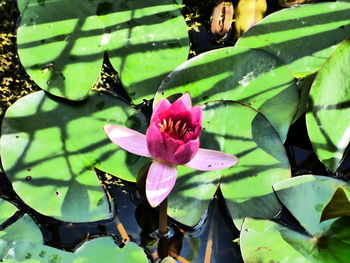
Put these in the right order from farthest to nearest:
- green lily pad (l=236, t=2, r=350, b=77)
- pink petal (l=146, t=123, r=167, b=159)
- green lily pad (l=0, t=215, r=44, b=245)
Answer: green lily pad (l=236, t=2, r=350, b=77)
green lily pad (l=0, t=215, r=44, b=245)
pink petal (l=146, t=123, r=167, b=159)

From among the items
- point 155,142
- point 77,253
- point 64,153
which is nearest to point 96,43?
point 64,153

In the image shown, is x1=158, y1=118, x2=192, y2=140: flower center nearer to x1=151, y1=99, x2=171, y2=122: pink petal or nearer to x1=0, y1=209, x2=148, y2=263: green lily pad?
x1=151, y1=99, x2=171, y2=122: pink petal

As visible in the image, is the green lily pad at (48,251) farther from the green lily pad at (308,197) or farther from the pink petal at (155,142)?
the green lily pad at (308,197)

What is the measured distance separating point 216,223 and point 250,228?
17 centimetres

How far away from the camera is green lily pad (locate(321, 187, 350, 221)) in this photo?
149 centimetres

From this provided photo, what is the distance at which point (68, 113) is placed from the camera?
1.86 metres

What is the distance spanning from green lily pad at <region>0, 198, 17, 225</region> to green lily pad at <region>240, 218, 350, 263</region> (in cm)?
77

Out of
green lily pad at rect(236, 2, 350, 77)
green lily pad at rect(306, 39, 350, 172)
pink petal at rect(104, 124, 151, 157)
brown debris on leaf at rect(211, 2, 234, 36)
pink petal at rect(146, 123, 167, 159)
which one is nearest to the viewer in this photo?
pink petal at rect(146, 123, 167, 159)

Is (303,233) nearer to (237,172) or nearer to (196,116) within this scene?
(237,172)

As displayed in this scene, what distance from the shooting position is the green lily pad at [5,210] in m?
1.70

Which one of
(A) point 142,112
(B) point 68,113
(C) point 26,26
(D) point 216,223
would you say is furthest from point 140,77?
(D) point 216,223

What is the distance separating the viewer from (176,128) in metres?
1.52

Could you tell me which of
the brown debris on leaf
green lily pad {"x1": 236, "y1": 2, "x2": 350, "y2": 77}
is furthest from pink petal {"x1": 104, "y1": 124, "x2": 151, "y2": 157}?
the brown debris on leaf

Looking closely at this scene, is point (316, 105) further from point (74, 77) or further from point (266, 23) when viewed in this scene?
point (74, 77)
